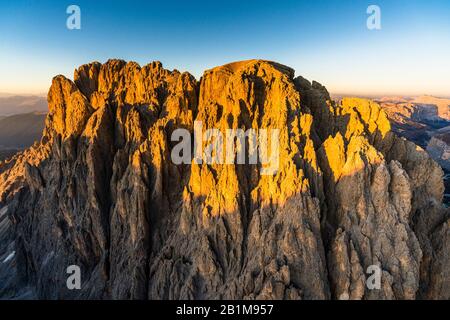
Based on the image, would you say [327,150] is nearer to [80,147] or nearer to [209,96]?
[209,96]
